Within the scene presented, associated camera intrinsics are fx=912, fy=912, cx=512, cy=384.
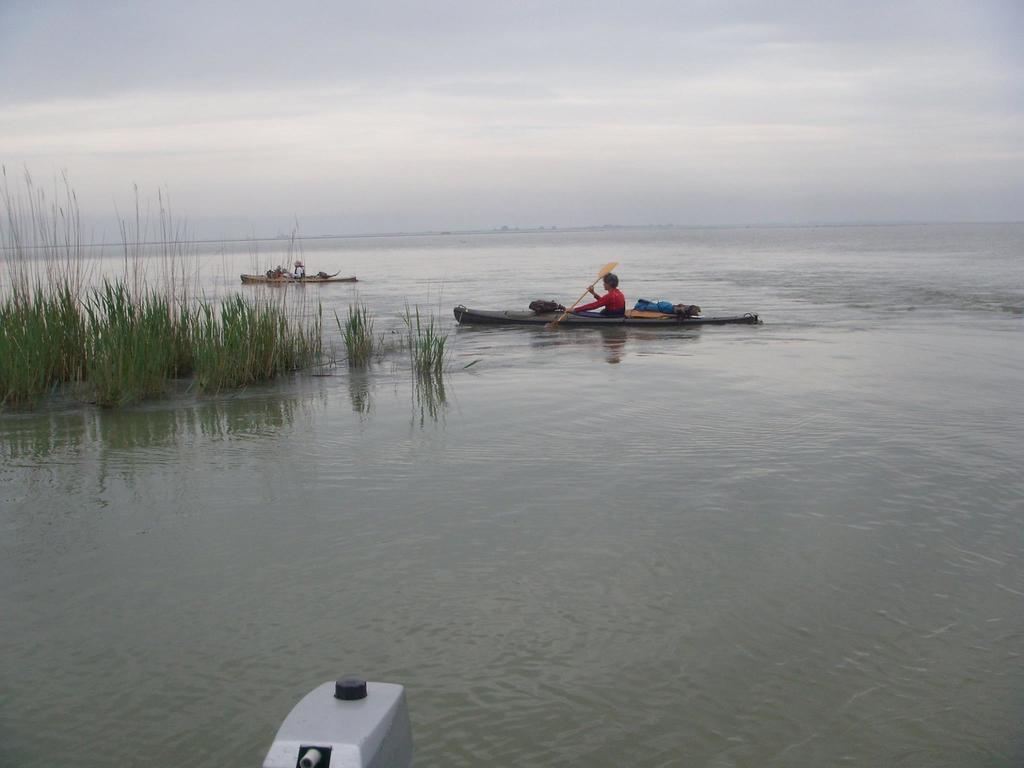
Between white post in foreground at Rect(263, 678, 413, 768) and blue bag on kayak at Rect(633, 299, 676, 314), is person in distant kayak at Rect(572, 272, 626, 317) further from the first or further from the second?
white post in foreground at Rect(263, 678, 413, 768)

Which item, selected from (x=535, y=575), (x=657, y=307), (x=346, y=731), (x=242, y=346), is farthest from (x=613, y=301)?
(x=346, y=731)

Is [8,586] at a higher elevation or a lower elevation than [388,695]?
lower

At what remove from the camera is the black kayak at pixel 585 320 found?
15.8 meters

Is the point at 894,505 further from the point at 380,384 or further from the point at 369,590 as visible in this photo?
the point at 380,384

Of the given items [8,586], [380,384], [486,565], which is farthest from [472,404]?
[8,586]

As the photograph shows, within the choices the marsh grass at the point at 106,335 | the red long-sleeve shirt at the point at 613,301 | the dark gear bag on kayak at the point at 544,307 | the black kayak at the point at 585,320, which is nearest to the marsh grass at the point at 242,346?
the marsh grass at the point at 106,335

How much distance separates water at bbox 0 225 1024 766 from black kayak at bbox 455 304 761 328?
6322 mm

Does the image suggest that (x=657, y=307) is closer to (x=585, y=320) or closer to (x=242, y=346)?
(x=585, y=320)

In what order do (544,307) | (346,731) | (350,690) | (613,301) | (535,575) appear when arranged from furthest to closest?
(544,307)
(613,301)
(535,575)
(350,690)
(346,731)

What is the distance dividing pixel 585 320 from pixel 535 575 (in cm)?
1169

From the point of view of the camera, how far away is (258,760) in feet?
10.3

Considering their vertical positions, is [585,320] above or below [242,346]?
below

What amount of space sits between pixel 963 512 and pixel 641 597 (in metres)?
2.31

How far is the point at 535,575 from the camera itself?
4633mm
